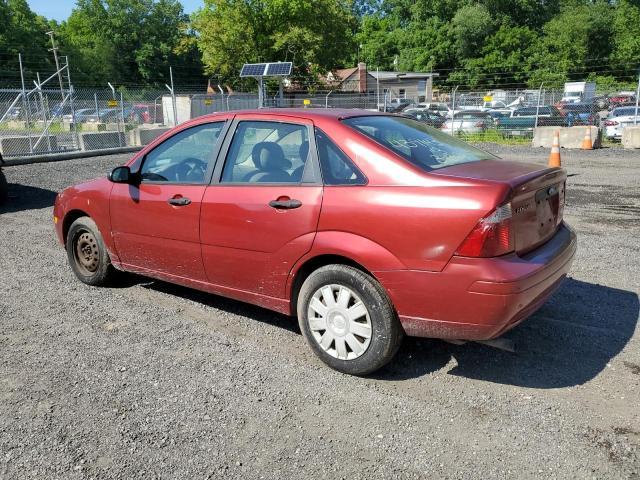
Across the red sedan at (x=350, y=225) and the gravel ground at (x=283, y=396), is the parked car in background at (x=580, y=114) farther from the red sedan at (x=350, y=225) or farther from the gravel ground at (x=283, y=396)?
the red sedan at (x=350, y=225)

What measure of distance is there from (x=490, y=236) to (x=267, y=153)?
66.9 inches

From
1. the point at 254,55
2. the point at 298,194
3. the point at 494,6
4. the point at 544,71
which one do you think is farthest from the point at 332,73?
the point at 298,194

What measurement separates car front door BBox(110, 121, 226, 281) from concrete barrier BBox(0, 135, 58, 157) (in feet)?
48.7

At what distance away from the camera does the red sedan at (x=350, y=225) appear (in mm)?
2990

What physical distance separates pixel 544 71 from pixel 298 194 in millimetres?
63791

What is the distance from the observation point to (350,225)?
328 cm

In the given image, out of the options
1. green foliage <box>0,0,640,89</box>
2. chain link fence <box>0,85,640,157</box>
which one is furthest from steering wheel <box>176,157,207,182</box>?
green foliage <box>0,0,640,89</box>

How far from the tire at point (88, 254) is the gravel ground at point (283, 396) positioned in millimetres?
207

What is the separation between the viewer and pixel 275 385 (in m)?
3.41

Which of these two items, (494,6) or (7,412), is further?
(494,6)

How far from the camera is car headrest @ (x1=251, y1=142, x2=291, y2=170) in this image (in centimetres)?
377

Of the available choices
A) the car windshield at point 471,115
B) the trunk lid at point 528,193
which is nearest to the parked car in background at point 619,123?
the car windshield at point 471,115

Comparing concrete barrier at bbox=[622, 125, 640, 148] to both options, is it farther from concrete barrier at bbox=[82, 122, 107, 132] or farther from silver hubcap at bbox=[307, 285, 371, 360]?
concrete barrier at bbox=[82, 122, 107, 132]

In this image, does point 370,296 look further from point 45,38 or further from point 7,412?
point 45,38
